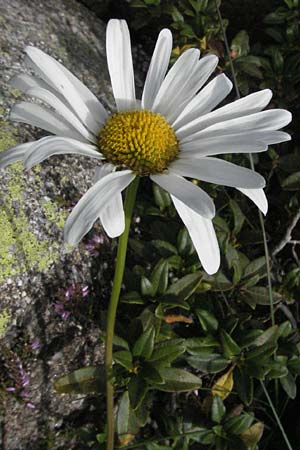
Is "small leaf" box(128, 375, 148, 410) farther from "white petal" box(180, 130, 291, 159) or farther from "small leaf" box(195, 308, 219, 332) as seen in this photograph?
"white petal" box(180, 130, 291, 159)

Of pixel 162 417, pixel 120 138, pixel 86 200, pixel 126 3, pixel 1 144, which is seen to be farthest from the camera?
pixel 126 3

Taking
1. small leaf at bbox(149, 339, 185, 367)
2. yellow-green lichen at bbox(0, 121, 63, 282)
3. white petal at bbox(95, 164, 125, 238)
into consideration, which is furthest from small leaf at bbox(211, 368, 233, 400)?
white petal at bbox(95, 164, 125, 238)

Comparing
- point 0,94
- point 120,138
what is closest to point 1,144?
point 0,94

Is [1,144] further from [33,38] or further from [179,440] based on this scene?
[179,440]

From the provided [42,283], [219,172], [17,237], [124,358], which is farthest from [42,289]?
[219,172]

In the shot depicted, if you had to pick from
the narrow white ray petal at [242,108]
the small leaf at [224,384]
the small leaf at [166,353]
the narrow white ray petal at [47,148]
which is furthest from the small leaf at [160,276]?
the narrow white ray petal at [47,148]

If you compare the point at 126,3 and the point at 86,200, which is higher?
the point at 126,3
